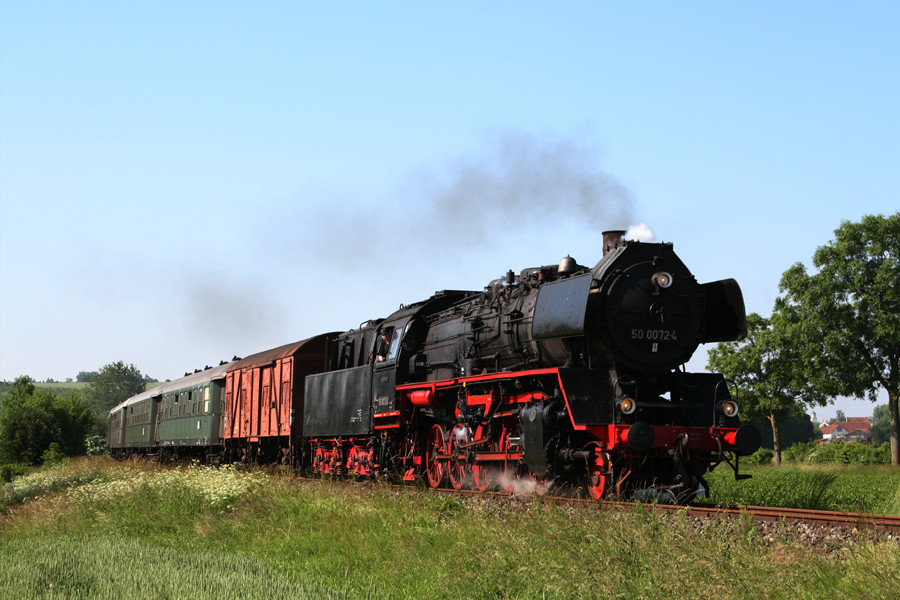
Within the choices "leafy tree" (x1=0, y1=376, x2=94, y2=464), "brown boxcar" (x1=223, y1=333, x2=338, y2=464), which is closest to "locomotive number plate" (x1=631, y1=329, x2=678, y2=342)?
"brown boxcar" (x1=223, y1=333, x2=338, y2=464)

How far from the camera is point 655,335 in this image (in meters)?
12.4

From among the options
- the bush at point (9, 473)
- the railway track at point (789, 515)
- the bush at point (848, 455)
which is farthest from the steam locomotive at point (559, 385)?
the bush at point (848, 455)

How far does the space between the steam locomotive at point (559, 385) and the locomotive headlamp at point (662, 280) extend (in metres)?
0.02

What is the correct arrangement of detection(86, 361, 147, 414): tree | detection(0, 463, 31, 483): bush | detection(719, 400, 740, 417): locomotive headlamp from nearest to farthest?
1. detection(719, 400, 740, 417): locomotive headlamp
2. detection(0, 463, 31, 483): bush
3. detection(86, 361, 147, 414): tree

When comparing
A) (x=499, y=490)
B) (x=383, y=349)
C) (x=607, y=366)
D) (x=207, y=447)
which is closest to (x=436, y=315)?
(x=383, y=349)

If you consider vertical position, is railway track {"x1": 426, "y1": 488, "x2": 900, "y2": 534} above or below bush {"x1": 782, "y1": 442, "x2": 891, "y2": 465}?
above

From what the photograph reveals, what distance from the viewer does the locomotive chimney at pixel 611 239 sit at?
13180 millimetres

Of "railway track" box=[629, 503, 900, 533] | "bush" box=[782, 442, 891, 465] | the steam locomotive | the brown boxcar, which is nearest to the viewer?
"railway track" box=[629, 503, 900, 533]

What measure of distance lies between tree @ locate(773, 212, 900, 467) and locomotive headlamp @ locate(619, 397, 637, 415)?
27.7 m

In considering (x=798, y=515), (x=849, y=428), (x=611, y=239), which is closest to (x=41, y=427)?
(x=611, y=239)

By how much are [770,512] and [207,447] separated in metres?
26.4

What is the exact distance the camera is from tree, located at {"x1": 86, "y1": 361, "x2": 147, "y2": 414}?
564ft

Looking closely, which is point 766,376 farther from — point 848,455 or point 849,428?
point 849,428

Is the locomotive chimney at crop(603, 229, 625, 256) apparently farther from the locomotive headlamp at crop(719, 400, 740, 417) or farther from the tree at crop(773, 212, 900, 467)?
the tree at crop(773, 212, 900, 467)
